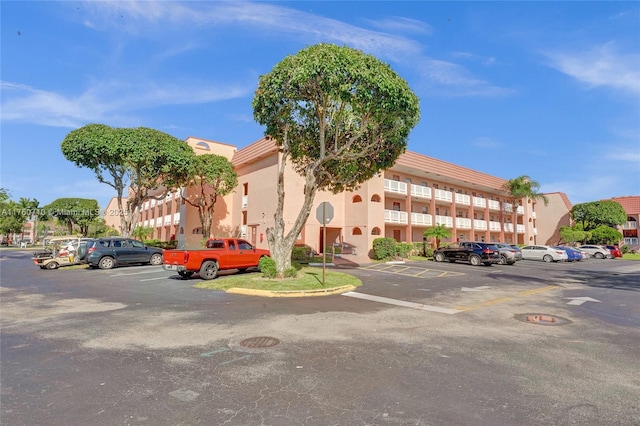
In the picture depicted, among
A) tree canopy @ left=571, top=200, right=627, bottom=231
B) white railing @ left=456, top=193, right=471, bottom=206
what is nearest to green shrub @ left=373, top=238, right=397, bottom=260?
white railing @ left=456, top=193, right=471, bottom=206

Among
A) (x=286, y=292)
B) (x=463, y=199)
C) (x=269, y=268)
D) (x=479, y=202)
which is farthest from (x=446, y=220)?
(x=286, y=292)

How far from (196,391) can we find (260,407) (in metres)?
0.92

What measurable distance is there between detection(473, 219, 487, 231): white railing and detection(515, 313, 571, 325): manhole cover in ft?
114

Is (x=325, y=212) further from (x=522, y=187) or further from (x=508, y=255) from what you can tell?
(x=522, y=187)

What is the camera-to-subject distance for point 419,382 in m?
4.42

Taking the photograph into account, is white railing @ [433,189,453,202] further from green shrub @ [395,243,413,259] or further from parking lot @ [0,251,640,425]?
parking lot @ [0,251,640,425]

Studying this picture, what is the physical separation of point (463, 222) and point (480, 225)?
3667 millimetres

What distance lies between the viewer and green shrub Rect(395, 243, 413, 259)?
28.2 m

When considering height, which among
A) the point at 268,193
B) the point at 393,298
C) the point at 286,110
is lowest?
the point at 393,298

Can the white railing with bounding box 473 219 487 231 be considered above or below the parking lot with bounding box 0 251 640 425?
above

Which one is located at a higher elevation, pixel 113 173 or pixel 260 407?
pixel 113 173

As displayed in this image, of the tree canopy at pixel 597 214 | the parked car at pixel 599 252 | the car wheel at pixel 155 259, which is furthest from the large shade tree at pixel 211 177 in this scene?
the tree canopy at pixel 597 214

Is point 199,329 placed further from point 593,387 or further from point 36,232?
point 36,232

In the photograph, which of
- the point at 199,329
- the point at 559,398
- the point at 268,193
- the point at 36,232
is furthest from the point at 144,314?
the point at 36,232
